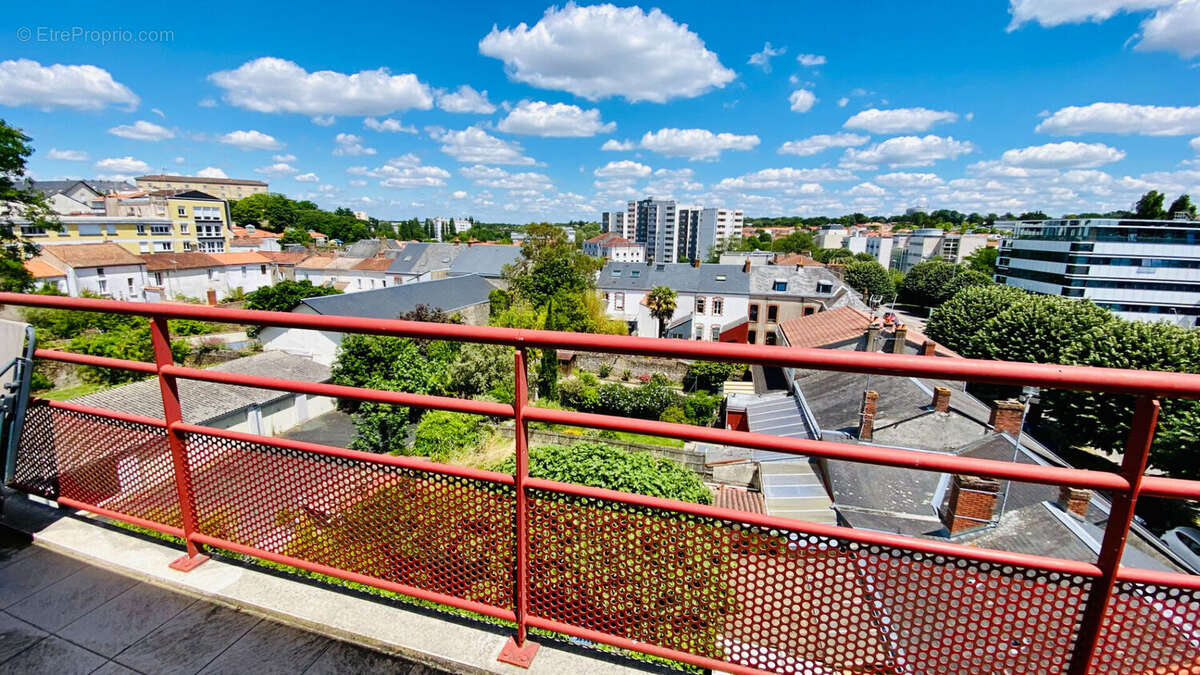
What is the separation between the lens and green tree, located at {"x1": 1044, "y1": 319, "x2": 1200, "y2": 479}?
16219 millimetres

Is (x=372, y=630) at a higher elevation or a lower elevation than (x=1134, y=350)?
higher

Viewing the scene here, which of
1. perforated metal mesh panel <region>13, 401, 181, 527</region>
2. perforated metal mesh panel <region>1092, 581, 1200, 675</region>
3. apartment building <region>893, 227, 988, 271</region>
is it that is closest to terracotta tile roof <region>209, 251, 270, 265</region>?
perforated metal mesh panel <region>13, 401, 181, 527</region>

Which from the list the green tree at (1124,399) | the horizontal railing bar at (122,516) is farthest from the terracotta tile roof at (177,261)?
the green tree at (1124,399)

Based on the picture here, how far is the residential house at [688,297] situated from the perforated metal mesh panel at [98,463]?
33.3m

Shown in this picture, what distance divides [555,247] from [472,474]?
39967 millimetres

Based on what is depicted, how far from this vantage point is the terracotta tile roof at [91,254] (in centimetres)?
3522

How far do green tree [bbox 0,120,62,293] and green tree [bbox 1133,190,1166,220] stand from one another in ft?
292

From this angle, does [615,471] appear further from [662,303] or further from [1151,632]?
[662,303]

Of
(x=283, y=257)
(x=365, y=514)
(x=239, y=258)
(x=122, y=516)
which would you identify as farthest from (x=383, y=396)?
(x=283, y=257)

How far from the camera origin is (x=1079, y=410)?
64.3 feet

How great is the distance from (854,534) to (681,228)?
390ft

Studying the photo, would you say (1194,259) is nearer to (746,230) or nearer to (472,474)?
(472,474)

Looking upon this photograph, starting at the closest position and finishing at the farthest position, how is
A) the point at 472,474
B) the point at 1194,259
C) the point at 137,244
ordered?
the point at 472,474, the point at 1194,259, the point at 137,244

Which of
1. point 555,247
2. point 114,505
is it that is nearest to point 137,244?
point 555,247
